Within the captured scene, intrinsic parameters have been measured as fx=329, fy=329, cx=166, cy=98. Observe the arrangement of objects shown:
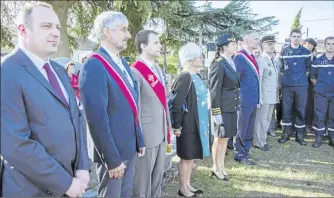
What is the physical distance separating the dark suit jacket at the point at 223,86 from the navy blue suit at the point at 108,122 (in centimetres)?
177

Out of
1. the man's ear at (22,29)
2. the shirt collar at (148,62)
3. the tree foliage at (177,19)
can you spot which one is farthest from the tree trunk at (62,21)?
the man's ear at (22,29)

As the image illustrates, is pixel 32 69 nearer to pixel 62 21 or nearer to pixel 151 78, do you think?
pixel 151 78

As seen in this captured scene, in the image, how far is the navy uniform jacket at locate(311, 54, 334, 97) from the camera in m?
5.95

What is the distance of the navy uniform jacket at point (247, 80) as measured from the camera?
16.1ft

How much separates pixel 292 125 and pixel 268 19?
21.5 ft

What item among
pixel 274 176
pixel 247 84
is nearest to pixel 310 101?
pixel 247 84

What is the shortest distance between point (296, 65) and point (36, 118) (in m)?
5.31

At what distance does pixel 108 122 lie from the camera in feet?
7.29

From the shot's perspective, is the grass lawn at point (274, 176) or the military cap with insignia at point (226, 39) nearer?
the grass lawn at point (274, 176)

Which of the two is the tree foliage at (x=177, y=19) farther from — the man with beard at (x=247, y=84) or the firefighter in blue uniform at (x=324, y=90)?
the man with beard at (x=247, y=84)

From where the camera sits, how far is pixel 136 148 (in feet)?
8.23

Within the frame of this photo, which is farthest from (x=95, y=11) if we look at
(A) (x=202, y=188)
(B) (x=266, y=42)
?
(A) (x=202, y=188)

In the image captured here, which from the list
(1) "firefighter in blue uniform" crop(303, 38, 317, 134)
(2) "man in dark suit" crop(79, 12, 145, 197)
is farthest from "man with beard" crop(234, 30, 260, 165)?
(2) "man in dark suit" crop(79, 12, 145, 197)

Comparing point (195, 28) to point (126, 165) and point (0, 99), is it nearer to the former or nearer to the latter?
point (126, 165)
